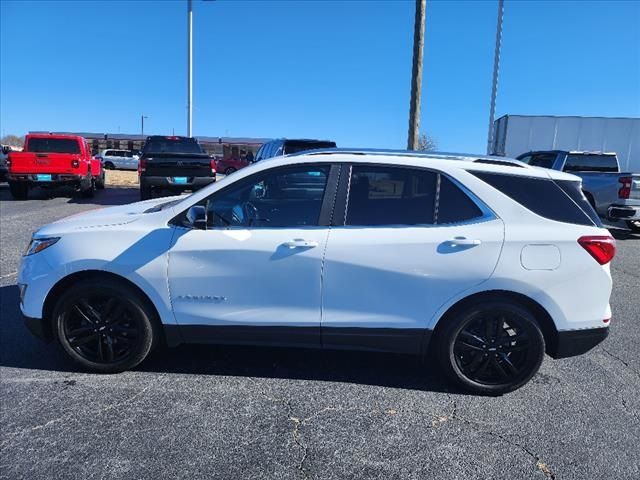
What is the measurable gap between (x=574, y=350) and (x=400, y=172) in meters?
1.74

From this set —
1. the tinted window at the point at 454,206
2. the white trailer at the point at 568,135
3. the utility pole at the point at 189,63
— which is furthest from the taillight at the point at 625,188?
the utility pole at the point at 189,63

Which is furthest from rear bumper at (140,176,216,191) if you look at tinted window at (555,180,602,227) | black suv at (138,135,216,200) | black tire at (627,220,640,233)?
tinted window at (555,180,602,227)

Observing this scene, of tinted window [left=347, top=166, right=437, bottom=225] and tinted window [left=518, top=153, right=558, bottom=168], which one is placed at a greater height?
tinted window [left=518, top=153, right=558, bottom=168]

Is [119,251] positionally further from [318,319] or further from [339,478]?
[339,478]

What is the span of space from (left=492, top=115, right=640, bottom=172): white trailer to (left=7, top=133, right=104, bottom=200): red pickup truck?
16292 mm

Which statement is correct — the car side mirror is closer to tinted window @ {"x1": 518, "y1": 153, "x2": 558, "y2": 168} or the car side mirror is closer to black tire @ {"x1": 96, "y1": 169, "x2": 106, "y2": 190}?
tinted window @ {"x1": 518, "y1": 153, "x2": 558, "y2": 168}

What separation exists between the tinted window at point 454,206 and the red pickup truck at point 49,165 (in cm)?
1401

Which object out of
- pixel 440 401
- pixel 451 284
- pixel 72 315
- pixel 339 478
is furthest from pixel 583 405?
pixel 72 315

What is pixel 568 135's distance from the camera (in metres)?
22.1

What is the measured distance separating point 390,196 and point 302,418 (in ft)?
5.32

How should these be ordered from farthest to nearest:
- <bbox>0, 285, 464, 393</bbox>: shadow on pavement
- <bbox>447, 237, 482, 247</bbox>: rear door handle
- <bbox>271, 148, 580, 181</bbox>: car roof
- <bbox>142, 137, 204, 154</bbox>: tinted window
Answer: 1. <bbox>142, 137, 204, 154</bbox>: tinted window
2. <bbox>0, 285, 464, 393</bbox>: shadow on pavement
3. <bbox>271, 148, 580, 181</bbox>: car roof
4. <bbox>447, 237, 482, 247</bbox>: rear door handle

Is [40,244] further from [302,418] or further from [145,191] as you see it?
[145,191]

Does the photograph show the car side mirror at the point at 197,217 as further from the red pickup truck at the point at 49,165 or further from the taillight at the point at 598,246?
the red pickup truck at the point at 49,165

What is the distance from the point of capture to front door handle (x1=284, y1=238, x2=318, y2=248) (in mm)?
3354
